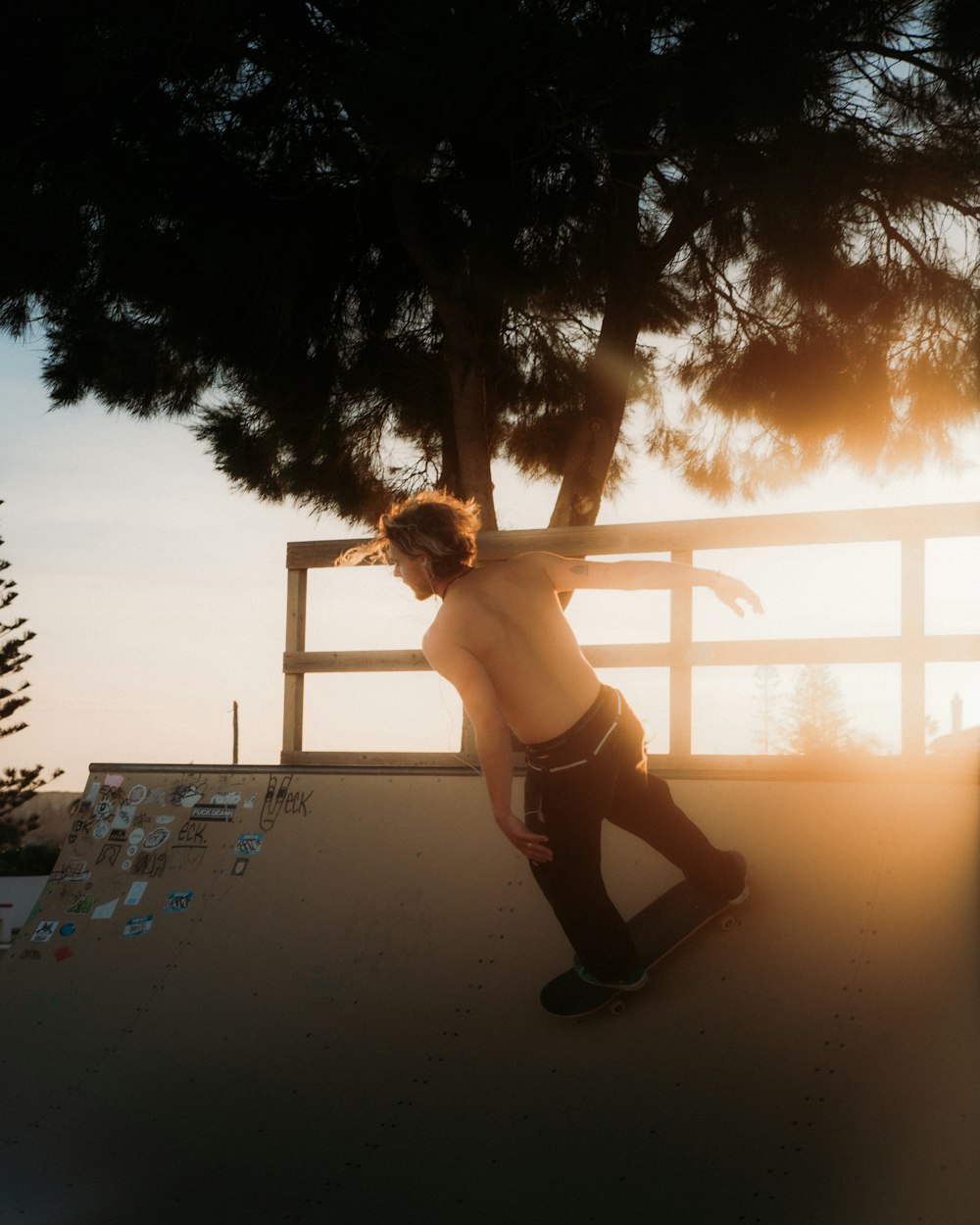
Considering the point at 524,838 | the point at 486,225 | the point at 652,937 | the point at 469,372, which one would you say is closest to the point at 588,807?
the point at 524,838

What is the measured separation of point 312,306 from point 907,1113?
683 cm

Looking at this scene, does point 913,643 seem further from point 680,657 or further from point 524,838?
point 524,838

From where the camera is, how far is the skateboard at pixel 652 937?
3.52 m

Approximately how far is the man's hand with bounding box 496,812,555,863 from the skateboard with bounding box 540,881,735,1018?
51 centimetres

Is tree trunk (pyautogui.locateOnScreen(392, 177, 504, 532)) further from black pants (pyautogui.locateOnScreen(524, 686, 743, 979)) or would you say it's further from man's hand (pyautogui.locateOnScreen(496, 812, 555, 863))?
man's hand (pyautogui.locateOnScreen(496, 812, 555, 863))

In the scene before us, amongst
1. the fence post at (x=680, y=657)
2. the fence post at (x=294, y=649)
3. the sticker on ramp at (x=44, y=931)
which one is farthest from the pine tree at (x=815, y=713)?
the sticker on ramp at (x=44, y=931)

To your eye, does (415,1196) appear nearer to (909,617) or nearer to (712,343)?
(909,617)

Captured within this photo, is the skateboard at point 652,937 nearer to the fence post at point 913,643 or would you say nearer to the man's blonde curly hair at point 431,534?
the man's blonde curly hair at point 431,534

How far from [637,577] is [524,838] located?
859mm

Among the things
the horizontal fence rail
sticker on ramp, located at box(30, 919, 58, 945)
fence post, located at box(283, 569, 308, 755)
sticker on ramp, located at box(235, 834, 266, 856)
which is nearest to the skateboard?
the horizontal fence rail

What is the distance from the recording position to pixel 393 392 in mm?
9430

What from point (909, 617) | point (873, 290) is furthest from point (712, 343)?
point (909, 617)

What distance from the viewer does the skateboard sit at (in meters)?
3.52

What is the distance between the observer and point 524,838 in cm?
327
